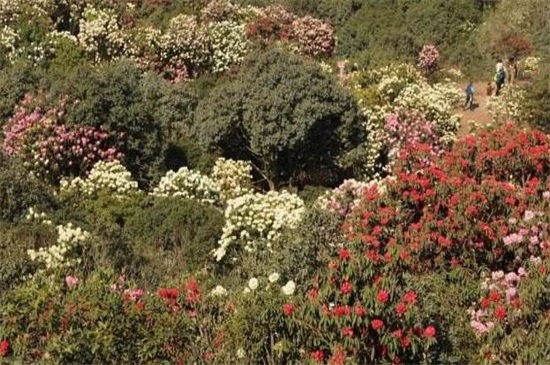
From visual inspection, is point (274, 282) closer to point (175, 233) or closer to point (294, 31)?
point (175, 233)

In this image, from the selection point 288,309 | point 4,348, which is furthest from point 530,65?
point 4,348

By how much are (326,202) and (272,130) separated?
18.6 ft

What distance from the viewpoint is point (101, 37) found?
1103 inches

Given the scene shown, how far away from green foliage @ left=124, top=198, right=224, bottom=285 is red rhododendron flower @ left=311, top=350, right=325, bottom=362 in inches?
205


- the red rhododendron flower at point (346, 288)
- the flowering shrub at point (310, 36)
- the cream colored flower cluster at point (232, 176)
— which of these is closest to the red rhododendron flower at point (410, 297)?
the red rhododendron flower at point (346, 288)

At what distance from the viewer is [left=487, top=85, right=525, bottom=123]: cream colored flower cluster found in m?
22.9

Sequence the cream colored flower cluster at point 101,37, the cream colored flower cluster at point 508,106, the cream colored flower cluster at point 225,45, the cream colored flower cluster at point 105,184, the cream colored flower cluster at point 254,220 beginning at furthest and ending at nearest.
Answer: the cream colored flower cluster at point 225,45 < the cream colored flower cluster at point 101,37 < the cream colored flower cluster at point 508,106 < the cream colored flower cluster at point 105,184 < the cream colored flower cluster at point 254,220

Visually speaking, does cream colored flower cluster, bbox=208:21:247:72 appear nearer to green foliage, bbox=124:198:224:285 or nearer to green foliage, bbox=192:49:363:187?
green foliage, bbox=192:49:363:187

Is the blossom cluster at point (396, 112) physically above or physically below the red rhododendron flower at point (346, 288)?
below

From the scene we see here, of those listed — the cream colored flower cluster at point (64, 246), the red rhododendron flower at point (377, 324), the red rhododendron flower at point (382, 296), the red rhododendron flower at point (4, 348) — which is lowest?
the cream colored flower cluster at point (64, 246)

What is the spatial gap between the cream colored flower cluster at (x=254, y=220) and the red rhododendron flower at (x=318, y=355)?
222 inches

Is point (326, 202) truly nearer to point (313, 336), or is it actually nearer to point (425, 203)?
point (425, 203)

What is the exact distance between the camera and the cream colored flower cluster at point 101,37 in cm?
2777

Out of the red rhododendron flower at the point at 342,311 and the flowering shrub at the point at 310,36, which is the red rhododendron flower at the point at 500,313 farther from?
the flowering shrub at the point at 310,36
